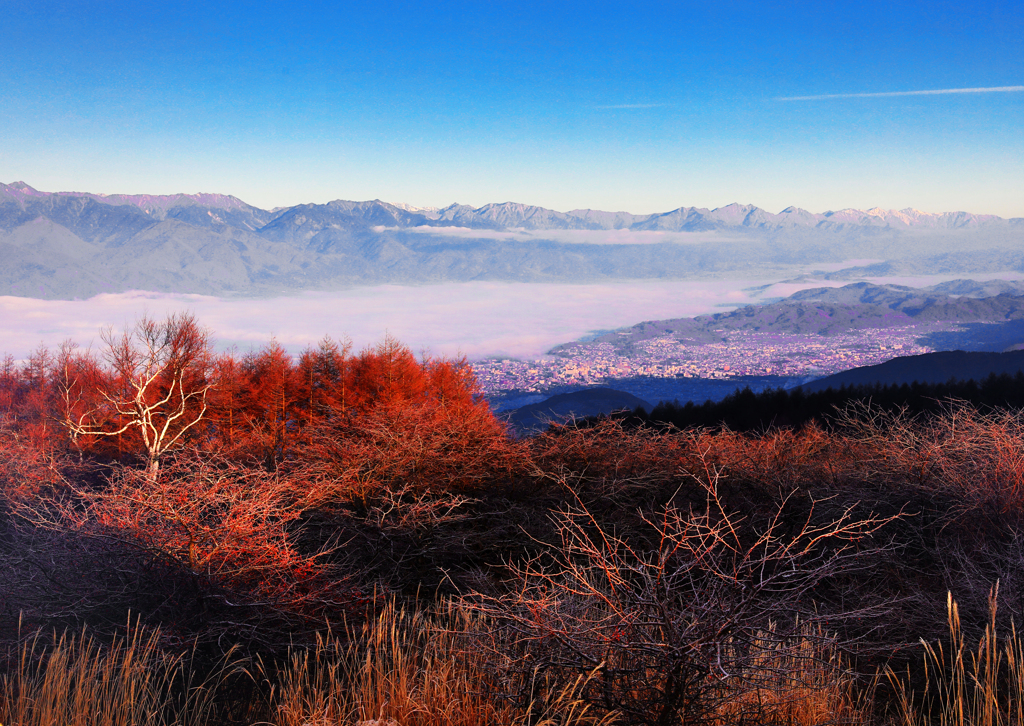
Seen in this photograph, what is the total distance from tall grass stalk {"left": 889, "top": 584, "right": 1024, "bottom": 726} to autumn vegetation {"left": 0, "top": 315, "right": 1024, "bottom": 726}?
6 centimetres

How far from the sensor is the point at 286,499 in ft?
27.8

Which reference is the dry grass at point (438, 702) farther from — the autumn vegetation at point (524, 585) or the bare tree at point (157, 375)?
the bare tree at point (157, 375)

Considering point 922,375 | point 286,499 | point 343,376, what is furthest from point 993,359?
point 286,499

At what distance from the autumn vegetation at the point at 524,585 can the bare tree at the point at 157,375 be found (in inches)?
363

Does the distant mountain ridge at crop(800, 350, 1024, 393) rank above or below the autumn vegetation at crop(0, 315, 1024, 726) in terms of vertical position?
below

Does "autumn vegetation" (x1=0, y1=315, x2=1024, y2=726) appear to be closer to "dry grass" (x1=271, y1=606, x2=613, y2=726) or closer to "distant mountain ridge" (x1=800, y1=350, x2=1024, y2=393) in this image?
"dry grass" (x1=271, y1=606, x2=613, y2=726)

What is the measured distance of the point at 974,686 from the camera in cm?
543

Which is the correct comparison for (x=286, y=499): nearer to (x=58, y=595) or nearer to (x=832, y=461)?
(x=58, y=595)

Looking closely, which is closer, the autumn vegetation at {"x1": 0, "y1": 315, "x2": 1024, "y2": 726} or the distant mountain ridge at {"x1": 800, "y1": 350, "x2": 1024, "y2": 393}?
the autumn vegetation at {"x1": 0, "y1": 315, "x2": 1024, "y2": 726}

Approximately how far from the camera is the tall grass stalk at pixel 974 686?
3.57 meters

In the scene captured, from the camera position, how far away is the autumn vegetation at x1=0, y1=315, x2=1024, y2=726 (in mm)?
3449

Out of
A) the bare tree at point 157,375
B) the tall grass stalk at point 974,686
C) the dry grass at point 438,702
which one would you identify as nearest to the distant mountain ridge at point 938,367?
the bare tree at point 157,375

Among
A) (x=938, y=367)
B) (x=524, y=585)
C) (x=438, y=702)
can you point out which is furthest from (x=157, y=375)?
(x=938, y=367)

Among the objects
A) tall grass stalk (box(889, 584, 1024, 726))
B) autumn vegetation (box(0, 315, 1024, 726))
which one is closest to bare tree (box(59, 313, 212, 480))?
autumn vegetation (box(0, 315, 1024, 726))
